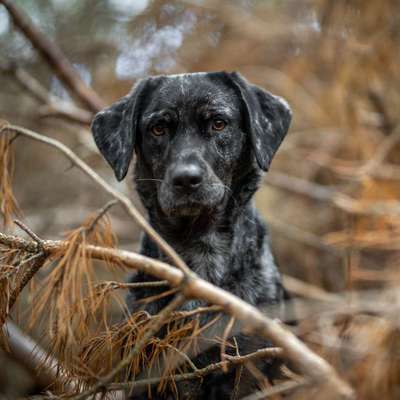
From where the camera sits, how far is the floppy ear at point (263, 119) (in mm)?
3320

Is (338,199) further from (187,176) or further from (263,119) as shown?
(187,176)

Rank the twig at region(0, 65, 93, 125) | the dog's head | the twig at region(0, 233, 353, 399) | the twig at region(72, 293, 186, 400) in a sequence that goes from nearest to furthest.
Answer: the twig at region(0, 233, 353, 399) < the twig at region(72, 293, 186, 400) < the dog's head < the twig at region(0, 65, 93, 125)

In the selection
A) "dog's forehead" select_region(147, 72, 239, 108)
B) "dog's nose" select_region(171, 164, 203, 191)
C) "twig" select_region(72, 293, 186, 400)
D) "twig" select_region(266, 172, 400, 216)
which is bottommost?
"twig" select_region(266, 172, 400, 216)

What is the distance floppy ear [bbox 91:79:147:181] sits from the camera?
11.0 feet

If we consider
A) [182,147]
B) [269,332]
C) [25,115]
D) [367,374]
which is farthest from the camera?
[25,115]

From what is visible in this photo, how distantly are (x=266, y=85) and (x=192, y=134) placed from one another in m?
4.47

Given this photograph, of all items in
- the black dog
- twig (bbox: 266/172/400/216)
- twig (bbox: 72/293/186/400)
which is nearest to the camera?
twig (bbox: 72/293/186/400)

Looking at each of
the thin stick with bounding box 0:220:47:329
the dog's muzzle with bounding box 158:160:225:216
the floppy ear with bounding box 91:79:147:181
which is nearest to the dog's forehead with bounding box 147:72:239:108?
the floppy ear with bounding box 91:79:147:181

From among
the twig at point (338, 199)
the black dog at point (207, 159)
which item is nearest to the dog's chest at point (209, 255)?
the black dog at point (207, 159)

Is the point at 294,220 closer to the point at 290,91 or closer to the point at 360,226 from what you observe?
the point at 290,91

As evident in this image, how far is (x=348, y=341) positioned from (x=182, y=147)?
4.95 ft

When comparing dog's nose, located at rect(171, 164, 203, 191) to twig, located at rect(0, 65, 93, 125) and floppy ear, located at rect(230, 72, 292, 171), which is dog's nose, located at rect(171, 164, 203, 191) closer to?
floppy ear, located at rect(230, 72, 292, 171)

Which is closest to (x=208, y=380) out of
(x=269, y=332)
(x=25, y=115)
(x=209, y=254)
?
(x=209, y=254)

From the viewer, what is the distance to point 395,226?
3.93 m
